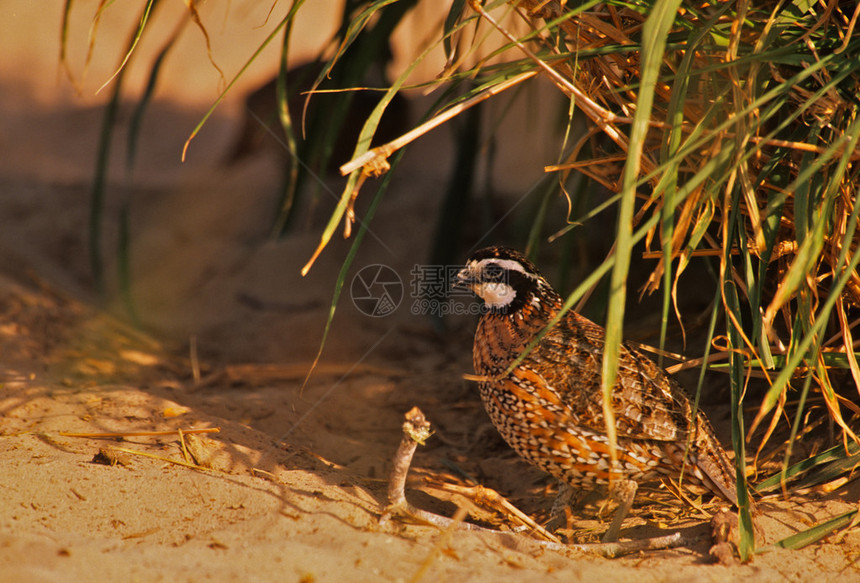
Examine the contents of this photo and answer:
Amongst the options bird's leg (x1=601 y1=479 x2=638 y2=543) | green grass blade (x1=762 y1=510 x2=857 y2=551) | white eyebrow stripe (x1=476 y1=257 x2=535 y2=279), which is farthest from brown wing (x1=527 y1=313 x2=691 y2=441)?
green grass blade (x1=762 y1=510 x2=857 y2=551)

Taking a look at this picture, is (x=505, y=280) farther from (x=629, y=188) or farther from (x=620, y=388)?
(x=629, y=188)

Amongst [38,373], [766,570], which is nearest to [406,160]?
[38,373]

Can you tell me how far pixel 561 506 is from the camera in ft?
10.5

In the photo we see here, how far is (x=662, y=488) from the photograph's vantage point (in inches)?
135

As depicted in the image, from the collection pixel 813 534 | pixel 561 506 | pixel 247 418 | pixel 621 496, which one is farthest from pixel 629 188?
pixel 247 418

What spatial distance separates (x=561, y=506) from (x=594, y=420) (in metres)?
0.51

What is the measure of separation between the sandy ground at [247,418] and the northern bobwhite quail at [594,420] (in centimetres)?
23

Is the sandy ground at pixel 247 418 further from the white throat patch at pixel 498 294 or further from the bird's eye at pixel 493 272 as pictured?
the bird's eye at pixel 493 272

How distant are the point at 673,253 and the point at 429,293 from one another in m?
3.09

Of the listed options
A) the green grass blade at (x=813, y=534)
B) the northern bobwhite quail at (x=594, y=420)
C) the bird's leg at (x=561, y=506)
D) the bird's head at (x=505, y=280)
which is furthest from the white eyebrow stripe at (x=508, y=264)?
the green grass blade at (x=813, y=534)

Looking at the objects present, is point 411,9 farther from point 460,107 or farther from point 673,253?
point 673,253

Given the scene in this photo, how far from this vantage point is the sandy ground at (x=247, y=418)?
7.51 feet

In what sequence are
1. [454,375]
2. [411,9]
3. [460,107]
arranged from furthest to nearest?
[454,375] < [411,9] < [460,107]

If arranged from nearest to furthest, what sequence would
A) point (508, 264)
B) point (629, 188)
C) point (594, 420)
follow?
point (629, 188) < point (594, 420) < point (508, 264)
